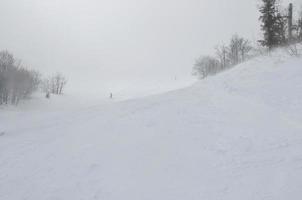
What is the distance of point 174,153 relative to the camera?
22.6 ft

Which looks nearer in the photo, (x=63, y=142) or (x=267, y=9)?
(x=63, y=142)

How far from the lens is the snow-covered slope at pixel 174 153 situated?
516 cm

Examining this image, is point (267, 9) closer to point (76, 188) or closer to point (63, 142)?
point (63, 142)

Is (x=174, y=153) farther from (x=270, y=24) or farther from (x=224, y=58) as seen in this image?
(x=224, y=58)

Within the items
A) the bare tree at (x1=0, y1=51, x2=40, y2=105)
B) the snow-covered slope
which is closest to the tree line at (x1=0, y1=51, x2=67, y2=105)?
the bare tree at (x1=0, y1=51, x2=40, y2=105)

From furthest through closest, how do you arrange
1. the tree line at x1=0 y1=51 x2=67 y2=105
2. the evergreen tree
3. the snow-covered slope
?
the tree line at x1=0 y1=51 x2=67 y2=105
the evergreen tree
the snow-covered slope

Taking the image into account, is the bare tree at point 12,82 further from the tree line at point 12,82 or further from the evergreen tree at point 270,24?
the evergreen tree at point 270,24

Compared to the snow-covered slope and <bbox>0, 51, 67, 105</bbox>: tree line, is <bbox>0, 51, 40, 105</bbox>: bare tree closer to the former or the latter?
<bbox>0, 51, 67, 105</bbox>: tree line

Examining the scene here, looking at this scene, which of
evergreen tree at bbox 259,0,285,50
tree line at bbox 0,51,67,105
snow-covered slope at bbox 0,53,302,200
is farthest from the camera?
tree line at bbox 0,51,67,105

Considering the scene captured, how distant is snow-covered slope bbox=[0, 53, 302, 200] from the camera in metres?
5.16

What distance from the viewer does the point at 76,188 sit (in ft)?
18.6

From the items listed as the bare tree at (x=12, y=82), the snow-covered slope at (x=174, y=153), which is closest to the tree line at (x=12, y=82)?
the bare tree at (x=12, y=82)

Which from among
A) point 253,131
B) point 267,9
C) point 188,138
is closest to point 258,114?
point 253,131

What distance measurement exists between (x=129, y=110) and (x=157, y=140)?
15.8ft
